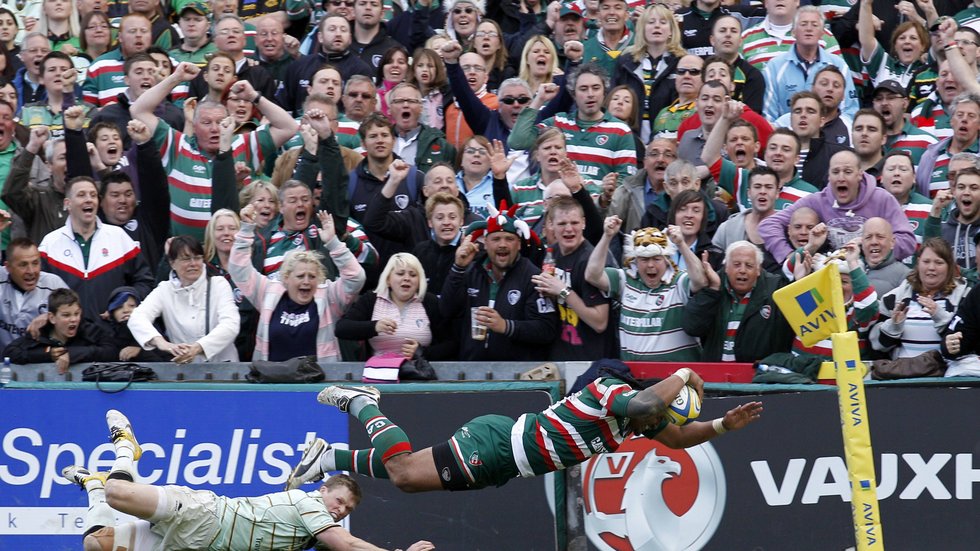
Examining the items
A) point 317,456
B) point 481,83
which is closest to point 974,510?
point 317,456

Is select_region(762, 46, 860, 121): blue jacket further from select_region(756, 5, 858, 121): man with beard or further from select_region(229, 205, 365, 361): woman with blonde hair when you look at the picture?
select_region(229, 205, 365, 361): woman with blonde hair

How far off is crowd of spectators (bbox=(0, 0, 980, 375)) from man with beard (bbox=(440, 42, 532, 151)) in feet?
0.09

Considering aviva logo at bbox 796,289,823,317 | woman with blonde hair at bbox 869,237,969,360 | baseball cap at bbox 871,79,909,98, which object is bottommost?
woman with blonde hair at bbox 869,237,969,360

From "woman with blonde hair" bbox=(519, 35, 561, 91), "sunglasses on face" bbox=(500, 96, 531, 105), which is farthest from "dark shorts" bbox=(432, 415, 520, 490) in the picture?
"woman with blonde hair" bbox=(519, 35, 561, 91)

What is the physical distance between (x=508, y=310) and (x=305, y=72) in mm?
4532

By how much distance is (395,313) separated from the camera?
11297 mm

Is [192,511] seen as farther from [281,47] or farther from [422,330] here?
[281,47]

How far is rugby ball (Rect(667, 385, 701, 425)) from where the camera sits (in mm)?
9445

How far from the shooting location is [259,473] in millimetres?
10727

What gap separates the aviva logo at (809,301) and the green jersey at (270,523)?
126 inches

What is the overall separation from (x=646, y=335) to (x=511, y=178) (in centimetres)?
267

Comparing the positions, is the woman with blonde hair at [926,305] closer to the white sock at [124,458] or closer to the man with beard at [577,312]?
the man with beard at [577,312]

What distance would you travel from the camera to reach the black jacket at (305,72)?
1477cm

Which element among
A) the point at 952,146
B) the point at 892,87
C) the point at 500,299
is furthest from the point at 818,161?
the point at 500,299
